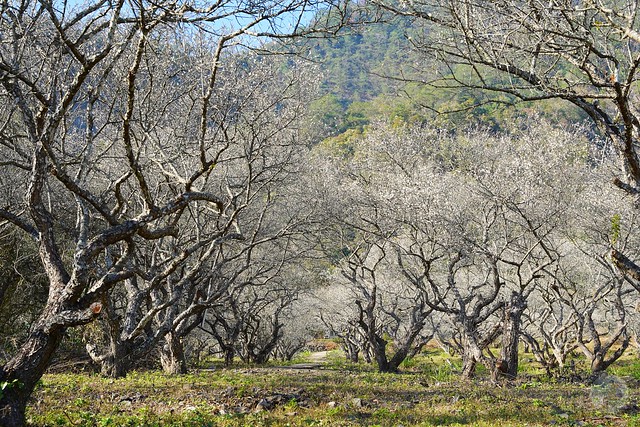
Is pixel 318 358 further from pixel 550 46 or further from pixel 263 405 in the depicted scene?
pixel 550 46

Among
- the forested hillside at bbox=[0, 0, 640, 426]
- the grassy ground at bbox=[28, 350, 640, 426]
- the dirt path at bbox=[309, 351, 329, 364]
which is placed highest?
the forested hillside at bbox=[0, 0, 640, 426]

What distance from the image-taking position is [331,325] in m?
30.1

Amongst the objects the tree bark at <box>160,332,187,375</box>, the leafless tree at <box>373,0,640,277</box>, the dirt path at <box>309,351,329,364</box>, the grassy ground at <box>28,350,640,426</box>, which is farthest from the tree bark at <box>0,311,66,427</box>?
the dirt path at <box>309,351,329,364</box>

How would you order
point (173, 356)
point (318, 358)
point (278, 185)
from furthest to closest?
point (318, 358), point (278, 185), point (173, 356)

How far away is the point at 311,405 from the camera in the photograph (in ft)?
26.0

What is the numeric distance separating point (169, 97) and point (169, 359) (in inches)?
287

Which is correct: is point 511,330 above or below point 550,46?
below

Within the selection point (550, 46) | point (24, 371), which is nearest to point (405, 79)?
point (550, 46)

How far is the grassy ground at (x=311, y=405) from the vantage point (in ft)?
21.4

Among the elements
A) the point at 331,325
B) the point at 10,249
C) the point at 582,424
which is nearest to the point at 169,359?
the point at 10,249

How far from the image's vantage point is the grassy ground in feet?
21.4

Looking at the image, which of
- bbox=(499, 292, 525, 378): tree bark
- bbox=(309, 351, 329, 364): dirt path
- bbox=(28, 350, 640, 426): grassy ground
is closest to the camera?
bbox=(28, 350, 640, 426): grassy ground

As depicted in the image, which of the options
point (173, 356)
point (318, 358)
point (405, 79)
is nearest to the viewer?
point (405, 79)

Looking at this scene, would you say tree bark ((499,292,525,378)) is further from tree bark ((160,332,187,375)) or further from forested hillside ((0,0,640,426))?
tree bark ((160,332,187,375))
